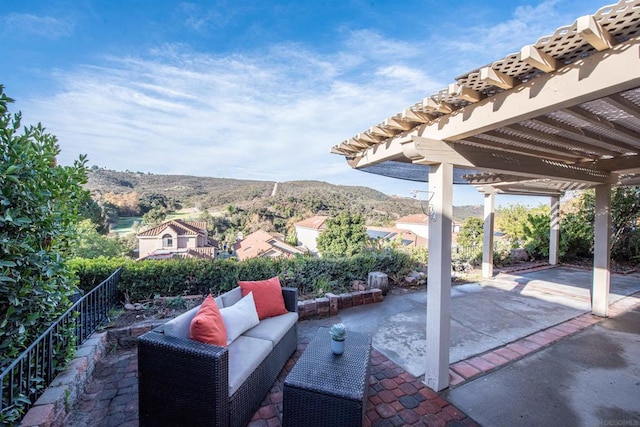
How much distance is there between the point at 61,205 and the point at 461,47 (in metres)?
6.84

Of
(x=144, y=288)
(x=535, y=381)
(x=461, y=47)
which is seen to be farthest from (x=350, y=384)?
(x=461, y=47)

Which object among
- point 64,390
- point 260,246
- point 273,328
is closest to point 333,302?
point 273,328

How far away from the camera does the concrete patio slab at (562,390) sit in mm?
2457

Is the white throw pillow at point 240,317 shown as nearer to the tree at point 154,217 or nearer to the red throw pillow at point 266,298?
the red throw pillow at point 266,298

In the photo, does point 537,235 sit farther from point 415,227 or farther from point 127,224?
point 415,227

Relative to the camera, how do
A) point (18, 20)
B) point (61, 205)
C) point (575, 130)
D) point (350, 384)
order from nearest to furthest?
point (350, 384) < point (61, 205) < point (575, 130) < point (18, 20)

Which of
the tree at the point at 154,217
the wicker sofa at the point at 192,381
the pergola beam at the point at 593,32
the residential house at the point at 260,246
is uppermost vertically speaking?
the pergola beam at the point at 593,32

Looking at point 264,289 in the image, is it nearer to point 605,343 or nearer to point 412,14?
point 605,343

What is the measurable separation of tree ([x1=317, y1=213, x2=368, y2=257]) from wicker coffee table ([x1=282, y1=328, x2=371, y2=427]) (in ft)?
36.0

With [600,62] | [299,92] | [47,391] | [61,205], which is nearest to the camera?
[600,62]

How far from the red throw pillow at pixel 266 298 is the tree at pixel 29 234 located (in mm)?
1805

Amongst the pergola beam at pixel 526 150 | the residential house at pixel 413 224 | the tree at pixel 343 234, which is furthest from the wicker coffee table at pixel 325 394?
the residential house at pixel 413 224

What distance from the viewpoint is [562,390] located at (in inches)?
111

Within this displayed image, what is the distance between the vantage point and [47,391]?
90.3 inches
